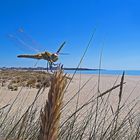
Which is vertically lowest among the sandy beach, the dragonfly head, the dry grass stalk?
the sandy beach

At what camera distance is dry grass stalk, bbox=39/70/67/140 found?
0.46 metres

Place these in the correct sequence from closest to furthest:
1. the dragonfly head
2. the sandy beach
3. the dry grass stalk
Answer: the dry grass stalk < the dragonfly head < the sandy beach

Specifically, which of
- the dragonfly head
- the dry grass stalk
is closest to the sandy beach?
the dragonfly head

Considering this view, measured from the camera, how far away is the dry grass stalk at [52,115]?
457 mm

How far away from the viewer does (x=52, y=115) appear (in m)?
0.47

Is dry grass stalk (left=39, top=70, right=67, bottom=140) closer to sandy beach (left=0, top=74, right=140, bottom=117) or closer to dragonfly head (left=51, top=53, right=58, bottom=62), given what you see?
dragonfly head (left=51, top=53, right=58, bottom=62)

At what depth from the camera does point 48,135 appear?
17.8 inches

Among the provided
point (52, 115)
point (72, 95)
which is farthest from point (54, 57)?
point (72, 95)

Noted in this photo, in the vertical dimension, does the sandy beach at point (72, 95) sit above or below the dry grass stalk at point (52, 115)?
below

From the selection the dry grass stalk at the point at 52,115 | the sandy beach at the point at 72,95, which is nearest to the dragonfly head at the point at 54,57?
the sandy beach at the point at 72,95

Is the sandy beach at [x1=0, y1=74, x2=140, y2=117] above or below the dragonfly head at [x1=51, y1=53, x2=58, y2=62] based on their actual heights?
below

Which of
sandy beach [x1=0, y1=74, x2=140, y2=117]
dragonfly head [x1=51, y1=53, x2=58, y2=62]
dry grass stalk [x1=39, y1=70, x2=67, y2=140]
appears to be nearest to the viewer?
dry grass stalk [x1=39, y1=70, x2=67, y2=140]

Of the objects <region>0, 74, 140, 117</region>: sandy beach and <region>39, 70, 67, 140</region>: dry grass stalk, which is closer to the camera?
<region>39, 70, 67, 140</region>: dry grass stalk

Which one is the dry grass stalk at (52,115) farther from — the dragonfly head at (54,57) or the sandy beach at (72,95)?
the sandy beach at (72,95)
